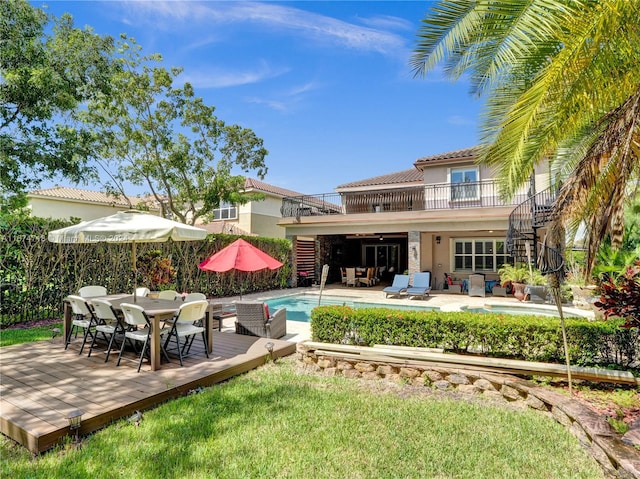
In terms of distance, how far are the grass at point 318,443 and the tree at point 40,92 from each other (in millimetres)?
8311

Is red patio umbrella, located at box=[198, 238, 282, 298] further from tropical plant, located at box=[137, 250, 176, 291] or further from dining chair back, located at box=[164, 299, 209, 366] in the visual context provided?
dining chair back, located at box=[164, 299, 209, 366]

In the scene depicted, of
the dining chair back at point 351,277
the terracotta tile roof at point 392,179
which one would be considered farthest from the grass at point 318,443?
the terracotta tile roof at point 392,179

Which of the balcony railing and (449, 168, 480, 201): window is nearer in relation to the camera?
the balcony railing

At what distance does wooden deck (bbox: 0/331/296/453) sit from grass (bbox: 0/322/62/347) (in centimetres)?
92

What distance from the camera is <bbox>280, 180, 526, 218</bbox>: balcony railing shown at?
1792 cm

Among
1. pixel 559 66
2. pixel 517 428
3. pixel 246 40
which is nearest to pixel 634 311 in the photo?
pixel 517 428

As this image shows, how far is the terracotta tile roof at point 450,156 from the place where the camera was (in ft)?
61.0

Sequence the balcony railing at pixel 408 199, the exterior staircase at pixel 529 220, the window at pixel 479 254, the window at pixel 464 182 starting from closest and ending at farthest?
1. the exterior staircase at pixel 529 220
2. the balcony railing at pixel 408 199
3. the window at pixel 464 182
4. the window at pixel 479 254

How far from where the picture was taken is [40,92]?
913 cm

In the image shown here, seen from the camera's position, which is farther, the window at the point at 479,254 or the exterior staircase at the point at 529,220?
the window at the point at 479,254

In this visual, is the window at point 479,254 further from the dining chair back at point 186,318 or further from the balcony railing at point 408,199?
the dining chair back at point 186,318

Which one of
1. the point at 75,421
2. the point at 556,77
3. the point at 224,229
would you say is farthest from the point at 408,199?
the point at 75,421

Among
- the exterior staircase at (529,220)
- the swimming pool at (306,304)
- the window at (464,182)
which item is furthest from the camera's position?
the window at (464,182)

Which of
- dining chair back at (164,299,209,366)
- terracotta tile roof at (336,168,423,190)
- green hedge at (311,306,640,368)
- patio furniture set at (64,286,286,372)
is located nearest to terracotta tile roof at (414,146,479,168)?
terracotta tile roof at (336,168,423,190)
